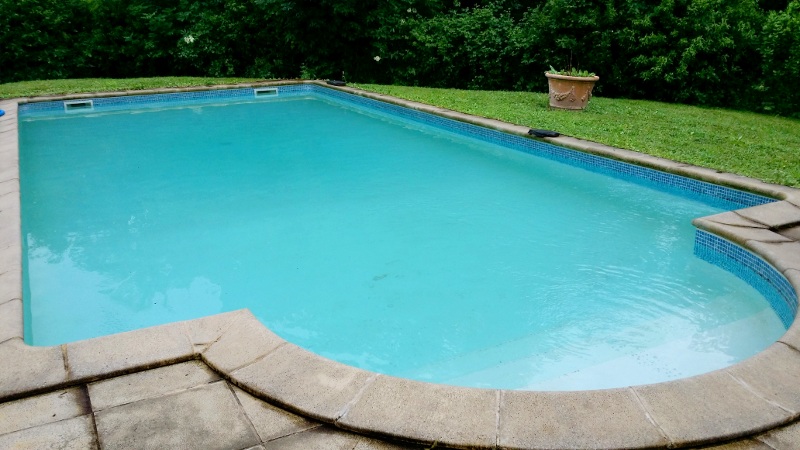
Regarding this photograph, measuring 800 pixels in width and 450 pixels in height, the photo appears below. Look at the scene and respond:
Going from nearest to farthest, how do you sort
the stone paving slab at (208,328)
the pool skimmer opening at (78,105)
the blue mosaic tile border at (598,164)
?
the stone paving slab at (208,328), the blue mosaic tile border at (598,164), the pool skimmer opening at (78,105)

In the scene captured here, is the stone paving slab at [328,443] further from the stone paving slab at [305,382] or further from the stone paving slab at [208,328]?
the stone paving slab at [208,328]

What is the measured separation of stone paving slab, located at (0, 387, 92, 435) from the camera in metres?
1.97

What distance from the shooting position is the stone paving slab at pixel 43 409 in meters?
1.97

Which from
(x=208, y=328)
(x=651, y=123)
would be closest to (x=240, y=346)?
(x=208, y=328)

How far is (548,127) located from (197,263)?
4.15 metres

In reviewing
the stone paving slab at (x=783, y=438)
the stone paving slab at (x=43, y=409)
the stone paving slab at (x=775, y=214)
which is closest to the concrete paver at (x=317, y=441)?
the stone paving slab at (x=43, y=409)

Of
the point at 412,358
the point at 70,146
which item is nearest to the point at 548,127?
the point at 412,358

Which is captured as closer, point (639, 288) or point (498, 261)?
point (639, 288)

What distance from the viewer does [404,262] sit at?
3945mm

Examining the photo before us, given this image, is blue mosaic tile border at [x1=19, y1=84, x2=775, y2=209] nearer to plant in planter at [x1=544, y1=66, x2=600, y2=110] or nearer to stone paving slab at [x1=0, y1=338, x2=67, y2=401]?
plant in planter at [x1=544, y1=66, x2=600, y2=110]

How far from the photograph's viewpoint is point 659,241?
13.7 feet

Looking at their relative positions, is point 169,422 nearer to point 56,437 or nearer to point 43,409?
point 56,437

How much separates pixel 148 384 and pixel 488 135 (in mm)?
5189

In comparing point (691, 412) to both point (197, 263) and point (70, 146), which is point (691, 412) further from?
point (70, 146)
